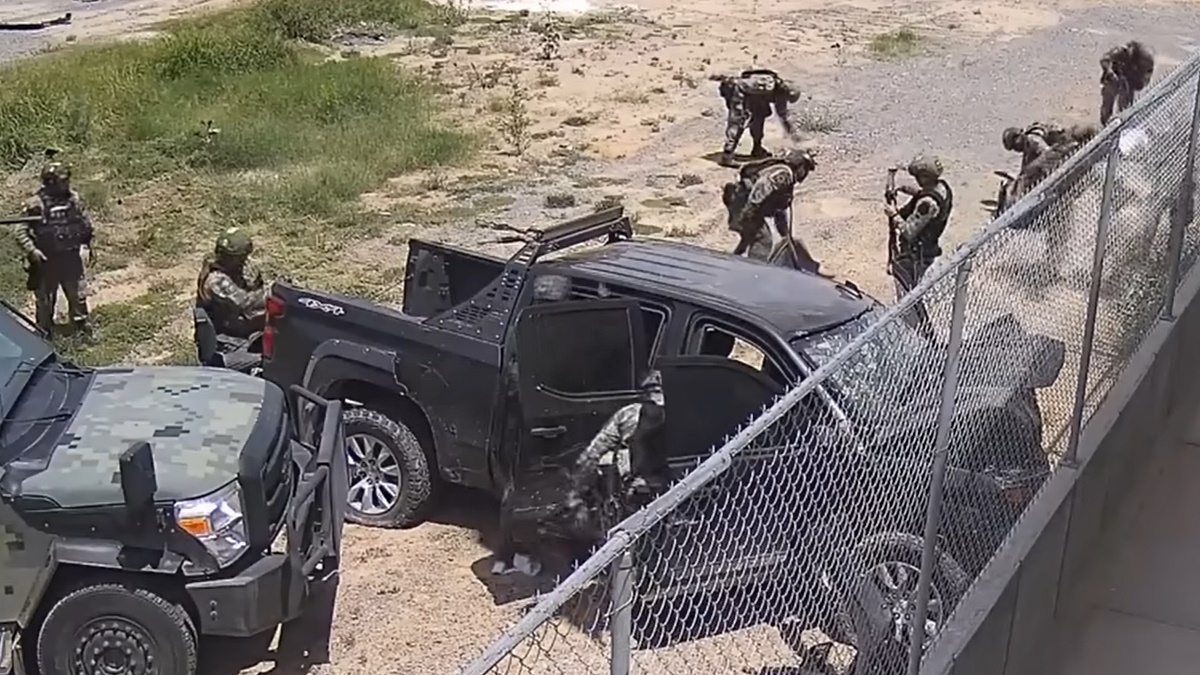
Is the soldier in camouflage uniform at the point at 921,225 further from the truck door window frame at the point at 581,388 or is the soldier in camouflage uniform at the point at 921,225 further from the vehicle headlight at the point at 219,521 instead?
the vehicle headlight at the point at 219,521

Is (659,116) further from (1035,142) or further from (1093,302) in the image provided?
(1093,302)

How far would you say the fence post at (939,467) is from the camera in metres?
4.19

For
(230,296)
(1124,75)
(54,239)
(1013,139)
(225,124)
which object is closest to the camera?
(230,296)

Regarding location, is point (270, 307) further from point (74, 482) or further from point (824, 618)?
point (824, 618)

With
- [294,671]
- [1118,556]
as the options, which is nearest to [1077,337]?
[1118,556]

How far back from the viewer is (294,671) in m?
7.09

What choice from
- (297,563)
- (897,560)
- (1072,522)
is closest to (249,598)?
(297,563)

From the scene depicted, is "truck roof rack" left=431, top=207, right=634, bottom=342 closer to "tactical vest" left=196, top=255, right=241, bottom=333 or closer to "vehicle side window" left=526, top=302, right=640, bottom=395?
"vehicle side window" left=526, top=302, right=640, bottom=395

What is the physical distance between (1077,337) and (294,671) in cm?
384

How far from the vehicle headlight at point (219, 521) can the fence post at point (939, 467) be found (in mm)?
3077

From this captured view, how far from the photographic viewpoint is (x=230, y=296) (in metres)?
9.85

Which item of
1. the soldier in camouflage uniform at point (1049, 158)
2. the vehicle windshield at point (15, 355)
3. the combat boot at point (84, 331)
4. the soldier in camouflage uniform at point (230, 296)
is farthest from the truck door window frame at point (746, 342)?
the combat boot at point (84, 331)

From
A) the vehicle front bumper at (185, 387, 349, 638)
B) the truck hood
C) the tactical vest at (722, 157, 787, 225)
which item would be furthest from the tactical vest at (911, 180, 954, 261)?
the truck hood

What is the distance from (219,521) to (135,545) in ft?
1.17
